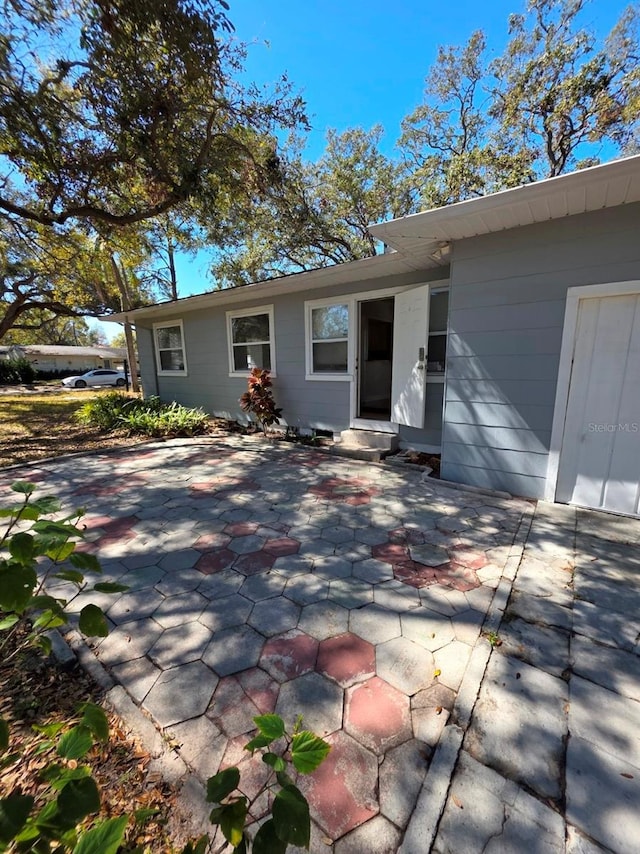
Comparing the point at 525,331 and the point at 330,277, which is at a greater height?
the point at 330,277

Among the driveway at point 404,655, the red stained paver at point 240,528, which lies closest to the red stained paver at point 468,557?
the driveway at point 404,655

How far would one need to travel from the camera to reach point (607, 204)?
2818 mm

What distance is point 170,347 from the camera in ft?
28.8

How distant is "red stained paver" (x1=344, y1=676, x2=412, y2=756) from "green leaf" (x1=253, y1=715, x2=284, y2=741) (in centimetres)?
74

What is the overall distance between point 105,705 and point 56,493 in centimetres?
304

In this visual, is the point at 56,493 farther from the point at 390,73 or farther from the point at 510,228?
the point at 390,73

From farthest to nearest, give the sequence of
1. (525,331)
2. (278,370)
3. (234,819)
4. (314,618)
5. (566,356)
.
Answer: (278,370), (525,331), (566,356), (314,618), (234,819)

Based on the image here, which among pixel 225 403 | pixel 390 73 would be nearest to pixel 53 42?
pixel 225 403

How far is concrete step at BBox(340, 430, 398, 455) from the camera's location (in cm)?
505

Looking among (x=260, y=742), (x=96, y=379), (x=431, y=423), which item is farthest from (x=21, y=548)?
(x=96, y=379)

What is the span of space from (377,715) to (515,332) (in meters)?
3.28

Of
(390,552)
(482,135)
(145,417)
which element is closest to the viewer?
(390,552)

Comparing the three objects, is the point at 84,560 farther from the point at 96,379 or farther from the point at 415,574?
the point at 96,379

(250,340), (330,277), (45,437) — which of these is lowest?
(45,437)
